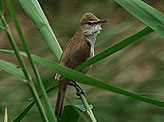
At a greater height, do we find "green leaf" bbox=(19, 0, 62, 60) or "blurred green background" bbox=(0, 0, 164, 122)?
"green leaf" bbox=(19, 0, 62, 60)

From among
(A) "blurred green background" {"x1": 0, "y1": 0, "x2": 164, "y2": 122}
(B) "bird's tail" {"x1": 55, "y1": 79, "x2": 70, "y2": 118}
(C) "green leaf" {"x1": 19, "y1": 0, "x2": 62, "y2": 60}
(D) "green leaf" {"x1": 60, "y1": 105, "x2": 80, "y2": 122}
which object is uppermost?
(C) "green leaf" {"x1": 19, "y1": 0, "x2": 62, "y2": 60}

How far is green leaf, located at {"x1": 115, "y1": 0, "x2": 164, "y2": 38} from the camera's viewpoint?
0.93 m

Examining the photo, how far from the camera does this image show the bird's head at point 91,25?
1657mm

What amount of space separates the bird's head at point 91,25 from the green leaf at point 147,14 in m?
0.66

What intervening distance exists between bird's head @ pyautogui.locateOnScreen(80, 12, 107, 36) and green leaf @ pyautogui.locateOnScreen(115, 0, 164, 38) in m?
0.66

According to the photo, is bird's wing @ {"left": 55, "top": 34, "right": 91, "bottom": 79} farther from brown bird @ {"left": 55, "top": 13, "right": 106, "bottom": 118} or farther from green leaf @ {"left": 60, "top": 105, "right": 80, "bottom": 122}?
green leaf @ {"left": 60, "top": 105, "right": 80, "bottom": 122}

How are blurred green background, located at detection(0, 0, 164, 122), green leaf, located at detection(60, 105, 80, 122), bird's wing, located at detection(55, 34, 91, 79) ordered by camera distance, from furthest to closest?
blurred green background, located at detection(0, 0, 164, 122), bird's wing, located at detection(55, 34, 91, 79), green leaf, located at detection(60, 105, 80, 122)

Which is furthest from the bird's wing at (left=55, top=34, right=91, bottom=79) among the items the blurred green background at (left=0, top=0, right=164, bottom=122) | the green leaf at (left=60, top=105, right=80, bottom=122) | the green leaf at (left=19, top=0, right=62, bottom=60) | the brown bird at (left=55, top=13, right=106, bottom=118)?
the blurred green background at (left=0, top=0, right=164, bottom=122)

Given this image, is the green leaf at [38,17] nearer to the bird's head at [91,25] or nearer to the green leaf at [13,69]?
the green leaf at [13,69]

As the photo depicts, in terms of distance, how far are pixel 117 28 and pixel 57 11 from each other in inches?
46.5

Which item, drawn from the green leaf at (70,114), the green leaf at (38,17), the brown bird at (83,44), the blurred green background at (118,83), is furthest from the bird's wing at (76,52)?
the blurred green background at (118,83)

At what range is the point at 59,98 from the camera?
1.45m

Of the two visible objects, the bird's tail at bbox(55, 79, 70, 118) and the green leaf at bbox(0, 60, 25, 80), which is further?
the bird's tail at bbox(55, 79, 70, 118)

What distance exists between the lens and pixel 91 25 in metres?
1.67
